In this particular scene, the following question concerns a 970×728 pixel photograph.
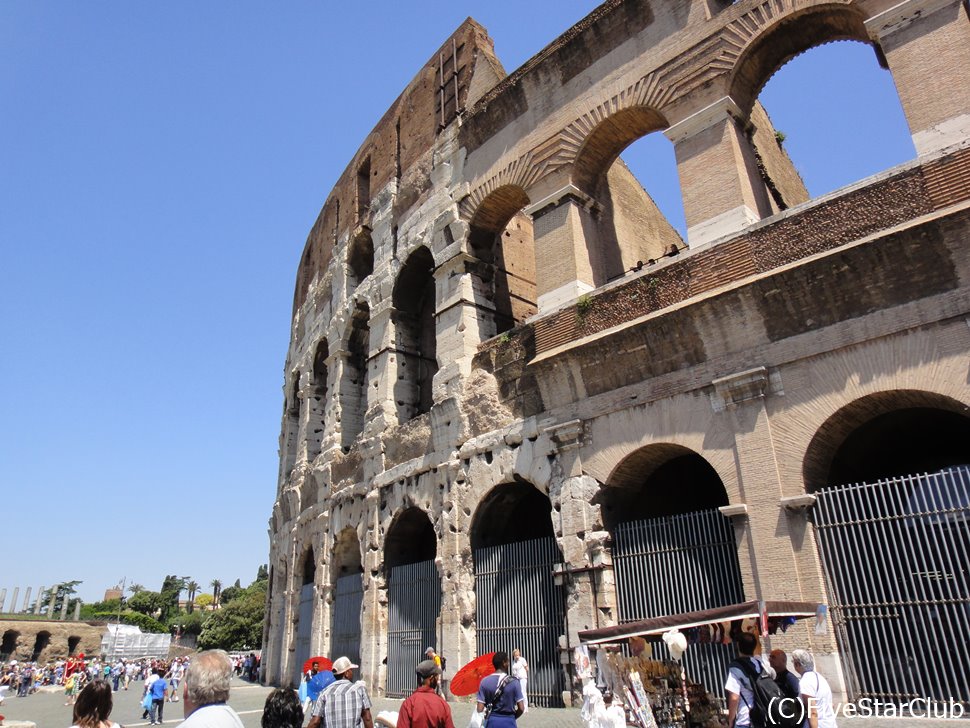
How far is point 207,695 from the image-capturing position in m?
2.59

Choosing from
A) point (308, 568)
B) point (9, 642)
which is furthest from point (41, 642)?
point (308, 568)

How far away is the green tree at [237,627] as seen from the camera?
39969mm

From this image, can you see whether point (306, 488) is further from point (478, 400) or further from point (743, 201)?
point (743, 201)

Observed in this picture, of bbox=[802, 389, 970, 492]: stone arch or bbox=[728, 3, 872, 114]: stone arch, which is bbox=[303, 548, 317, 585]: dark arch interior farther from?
bbox=[728, 3, 872, 114]: stone arch

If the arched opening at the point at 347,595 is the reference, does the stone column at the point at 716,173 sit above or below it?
above

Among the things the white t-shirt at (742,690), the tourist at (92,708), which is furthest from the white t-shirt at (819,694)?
the tourist at (92,708)

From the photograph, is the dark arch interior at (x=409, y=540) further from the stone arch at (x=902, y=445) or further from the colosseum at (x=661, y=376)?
the stone arch at (x=902, y=445)

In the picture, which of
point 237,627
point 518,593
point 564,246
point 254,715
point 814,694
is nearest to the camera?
point 814,694

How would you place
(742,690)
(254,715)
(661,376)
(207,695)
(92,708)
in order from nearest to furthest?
(207,695)
(92,708)
(742,690)
(661,376)
(254,715)

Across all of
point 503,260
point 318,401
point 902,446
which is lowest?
point 902,446

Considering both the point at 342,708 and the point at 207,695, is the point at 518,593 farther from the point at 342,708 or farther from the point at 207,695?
the point at 207,695

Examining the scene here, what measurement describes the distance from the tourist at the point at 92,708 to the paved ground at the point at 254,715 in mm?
5307

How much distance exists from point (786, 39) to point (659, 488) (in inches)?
234

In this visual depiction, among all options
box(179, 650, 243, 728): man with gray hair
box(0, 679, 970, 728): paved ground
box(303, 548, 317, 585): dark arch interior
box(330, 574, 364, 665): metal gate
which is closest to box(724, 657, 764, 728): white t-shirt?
box(0, 679, 970, 728): paved ground
